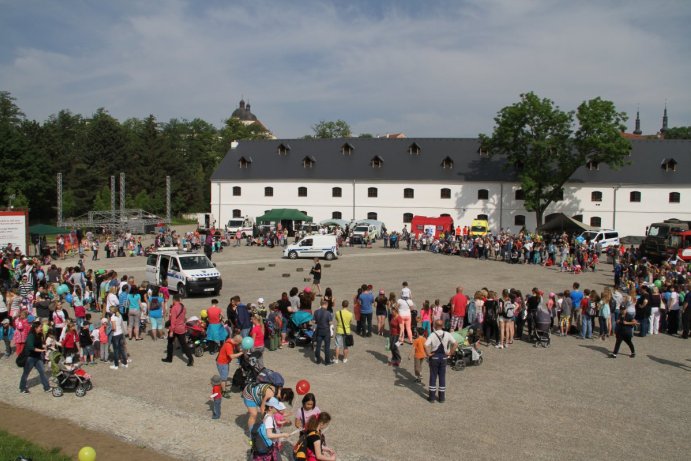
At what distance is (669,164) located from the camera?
5112cm

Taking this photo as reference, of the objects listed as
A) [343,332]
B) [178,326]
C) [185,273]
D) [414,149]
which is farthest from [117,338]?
[414,149]

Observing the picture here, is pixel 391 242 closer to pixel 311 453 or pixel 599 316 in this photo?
pixel 599 316

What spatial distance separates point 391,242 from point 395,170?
16.5m

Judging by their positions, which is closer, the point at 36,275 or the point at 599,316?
the point at 599,316

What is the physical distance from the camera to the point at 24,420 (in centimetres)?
1128

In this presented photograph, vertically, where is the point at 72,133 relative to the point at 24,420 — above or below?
above

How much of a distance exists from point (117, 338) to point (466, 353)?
847 centimetres

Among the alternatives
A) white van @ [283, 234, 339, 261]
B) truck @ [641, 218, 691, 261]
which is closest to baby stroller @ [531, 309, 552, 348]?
truck @ [641, 218, 691, 261]

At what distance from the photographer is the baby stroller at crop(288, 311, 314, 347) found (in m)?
15.9

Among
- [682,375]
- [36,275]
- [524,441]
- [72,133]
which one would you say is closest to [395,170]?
[36,275]

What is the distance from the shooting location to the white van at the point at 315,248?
35312mm

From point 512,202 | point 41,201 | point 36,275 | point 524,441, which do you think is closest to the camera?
point 524,441

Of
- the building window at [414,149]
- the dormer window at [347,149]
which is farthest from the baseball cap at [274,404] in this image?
the dormer window at [347,149]

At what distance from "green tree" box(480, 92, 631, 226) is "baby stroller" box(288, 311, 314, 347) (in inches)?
1412
